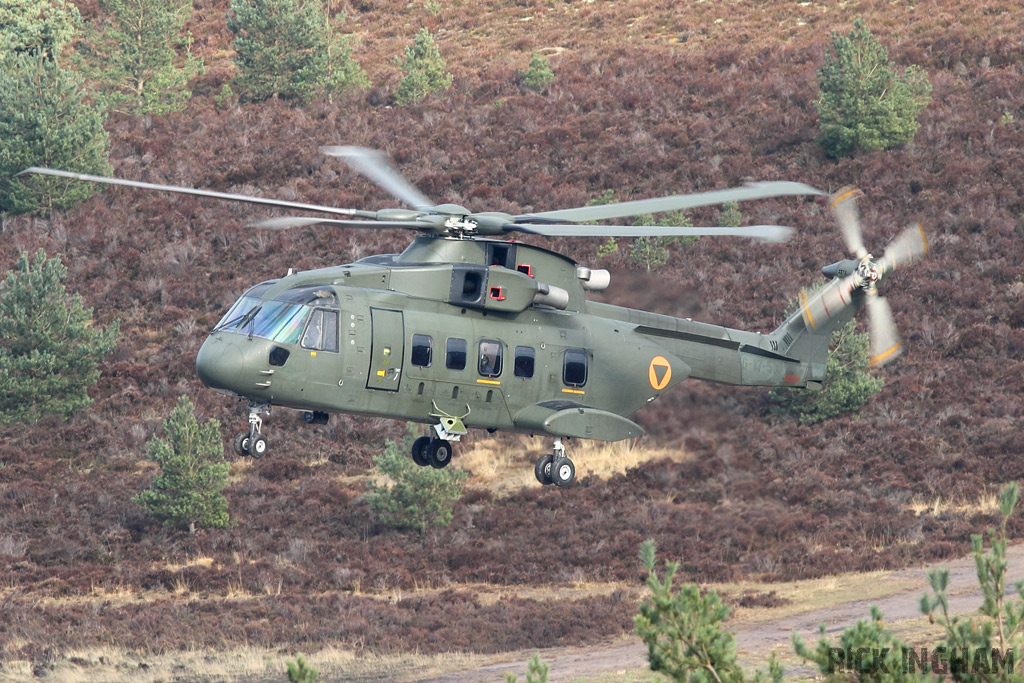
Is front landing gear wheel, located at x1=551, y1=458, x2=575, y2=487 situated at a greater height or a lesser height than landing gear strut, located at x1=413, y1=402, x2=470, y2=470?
lesser

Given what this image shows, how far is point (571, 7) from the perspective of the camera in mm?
69688

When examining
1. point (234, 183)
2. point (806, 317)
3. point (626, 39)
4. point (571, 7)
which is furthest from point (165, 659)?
point (571, 7)

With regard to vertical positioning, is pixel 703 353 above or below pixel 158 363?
below

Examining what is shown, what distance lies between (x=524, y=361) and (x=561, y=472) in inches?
77.9

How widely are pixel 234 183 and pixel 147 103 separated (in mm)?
9000

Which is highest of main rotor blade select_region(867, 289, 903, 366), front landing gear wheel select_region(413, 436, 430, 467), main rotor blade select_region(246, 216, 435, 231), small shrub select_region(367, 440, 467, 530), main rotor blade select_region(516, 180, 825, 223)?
main rotor blade select_region(516, 180, 825, 223)

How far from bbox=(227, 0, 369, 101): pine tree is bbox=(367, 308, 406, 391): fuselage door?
38.2m

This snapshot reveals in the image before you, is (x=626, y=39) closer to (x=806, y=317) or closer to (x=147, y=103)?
(x=147, y=103)

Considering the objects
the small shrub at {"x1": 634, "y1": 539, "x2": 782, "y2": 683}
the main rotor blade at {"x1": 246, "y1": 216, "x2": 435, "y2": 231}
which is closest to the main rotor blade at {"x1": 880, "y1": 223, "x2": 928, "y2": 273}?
the main rotor blade at {"x1": 246, "y1": 216, "x2": 435, "y2": 231}

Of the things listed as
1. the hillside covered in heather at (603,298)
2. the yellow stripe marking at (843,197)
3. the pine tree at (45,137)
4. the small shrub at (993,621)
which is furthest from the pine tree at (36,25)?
the small shrub at (993,621)

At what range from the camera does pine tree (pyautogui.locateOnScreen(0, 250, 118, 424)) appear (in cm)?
3484

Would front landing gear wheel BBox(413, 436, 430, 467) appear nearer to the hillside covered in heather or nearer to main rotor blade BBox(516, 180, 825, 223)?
main rotor blade BBox(516, 180, 825, 223)

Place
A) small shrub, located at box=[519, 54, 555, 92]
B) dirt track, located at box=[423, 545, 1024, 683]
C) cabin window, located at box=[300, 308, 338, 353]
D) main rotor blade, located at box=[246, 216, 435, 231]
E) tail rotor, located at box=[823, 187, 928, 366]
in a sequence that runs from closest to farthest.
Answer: main rotor blade, located at box=[246, 216, 435, 231] → cabin window, located at box=[300, 308, 338, 353] → tail rotor, located at box=[823, 187, 928, 366] → dirt track, located at box=[423, 545, 1024, 683] → small shrub, located at box=[519, 54, 555, 92]

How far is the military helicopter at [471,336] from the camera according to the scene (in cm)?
1880
